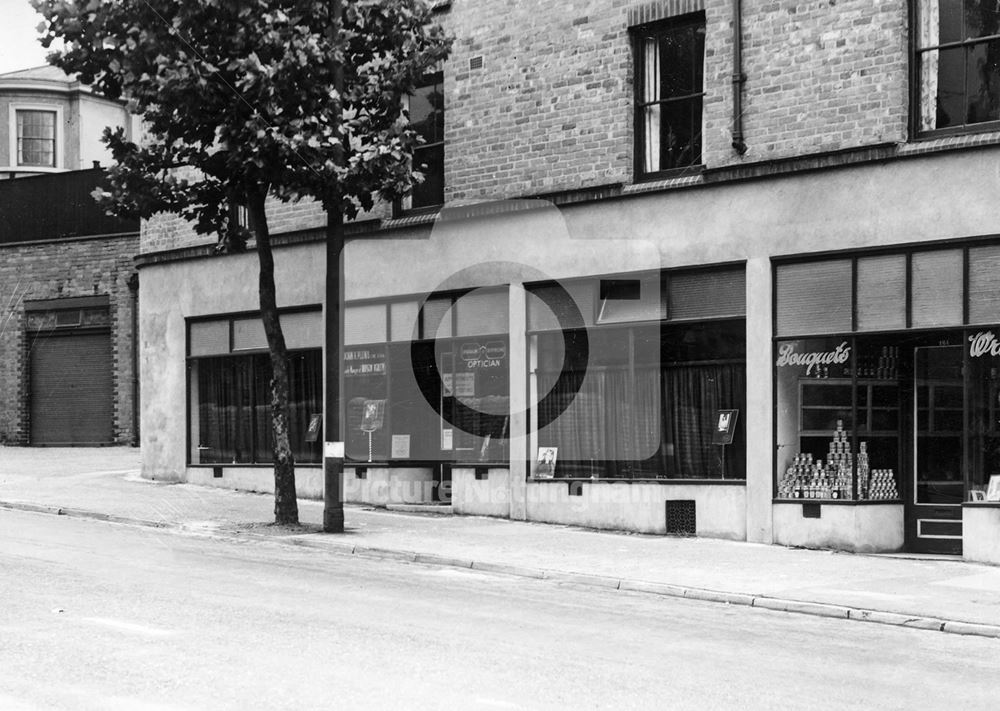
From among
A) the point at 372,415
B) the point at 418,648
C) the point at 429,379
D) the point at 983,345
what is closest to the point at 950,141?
the point at 983,345

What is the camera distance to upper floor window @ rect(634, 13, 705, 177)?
18219 millimetres

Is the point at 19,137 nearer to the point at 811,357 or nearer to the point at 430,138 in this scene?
the point at 430,138

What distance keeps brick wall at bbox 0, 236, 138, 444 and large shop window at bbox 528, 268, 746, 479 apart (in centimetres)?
1699

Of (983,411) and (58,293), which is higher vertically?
(58,293)

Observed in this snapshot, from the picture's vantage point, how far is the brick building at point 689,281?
15930mm

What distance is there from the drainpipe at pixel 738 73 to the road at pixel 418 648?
6.74m

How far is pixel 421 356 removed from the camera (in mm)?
21375

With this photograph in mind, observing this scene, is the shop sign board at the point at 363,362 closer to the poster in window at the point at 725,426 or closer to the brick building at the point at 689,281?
the brick building at the point at 689,281

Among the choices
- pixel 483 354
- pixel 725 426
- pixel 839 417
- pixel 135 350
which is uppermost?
pixel 135 350

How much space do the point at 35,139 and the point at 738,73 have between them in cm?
3134

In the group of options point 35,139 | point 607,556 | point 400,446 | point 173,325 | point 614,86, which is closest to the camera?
point 607,556

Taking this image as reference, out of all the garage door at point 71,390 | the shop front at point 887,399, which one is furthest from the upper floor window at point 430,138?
the garage door at point 71,390

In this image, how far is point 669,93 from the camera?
18.5 meters

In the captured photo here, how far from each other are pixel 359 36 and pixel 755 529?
26.9 ft
